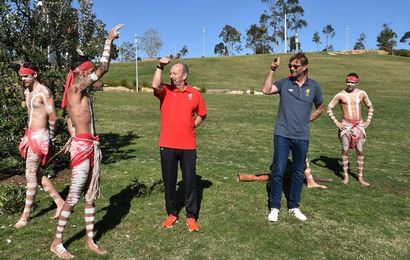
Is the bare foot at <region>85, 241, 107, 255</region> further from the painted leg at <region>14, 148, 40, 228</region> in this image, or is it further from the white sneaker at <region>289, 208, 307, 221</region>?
the white sneaker at <region>289, 208, 307, 221</region>

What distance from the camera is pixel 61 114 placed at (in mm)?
10109

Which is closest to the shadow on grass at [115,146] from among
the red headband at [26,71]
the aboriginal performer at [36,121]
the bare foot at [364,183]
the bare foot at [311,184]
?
the aboriginal performer at [36,121]

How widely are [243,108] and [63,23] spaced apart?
17.9 metres

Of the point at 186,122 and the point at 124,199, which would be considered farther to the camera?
the point at 124,199

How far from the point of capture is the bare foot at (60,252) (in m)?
5.83

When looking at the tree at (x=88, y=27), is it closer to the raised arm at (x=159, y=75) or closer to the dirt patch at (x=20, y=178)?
the dirt patch at (x=20, y=178)

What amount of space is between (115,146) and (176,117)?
8.18 m

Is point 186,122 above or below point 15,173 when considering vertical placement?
above

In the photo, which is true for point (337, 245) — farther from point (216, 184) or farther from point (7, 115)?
point (7, 115)

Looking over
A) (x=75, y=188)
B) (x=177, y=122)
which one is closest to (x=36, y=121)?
(x=75, y=188)

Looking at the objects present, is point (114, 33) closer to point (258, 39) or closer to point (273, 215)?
point (273, 215)

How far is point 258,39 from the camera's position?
4786 inches

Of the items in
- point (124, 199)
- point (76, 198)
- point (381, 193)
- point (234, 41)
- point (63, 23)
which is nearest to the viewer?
point (76, 198)

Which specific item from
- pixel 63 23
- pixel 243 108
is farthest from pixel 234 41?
pixel 63 23
